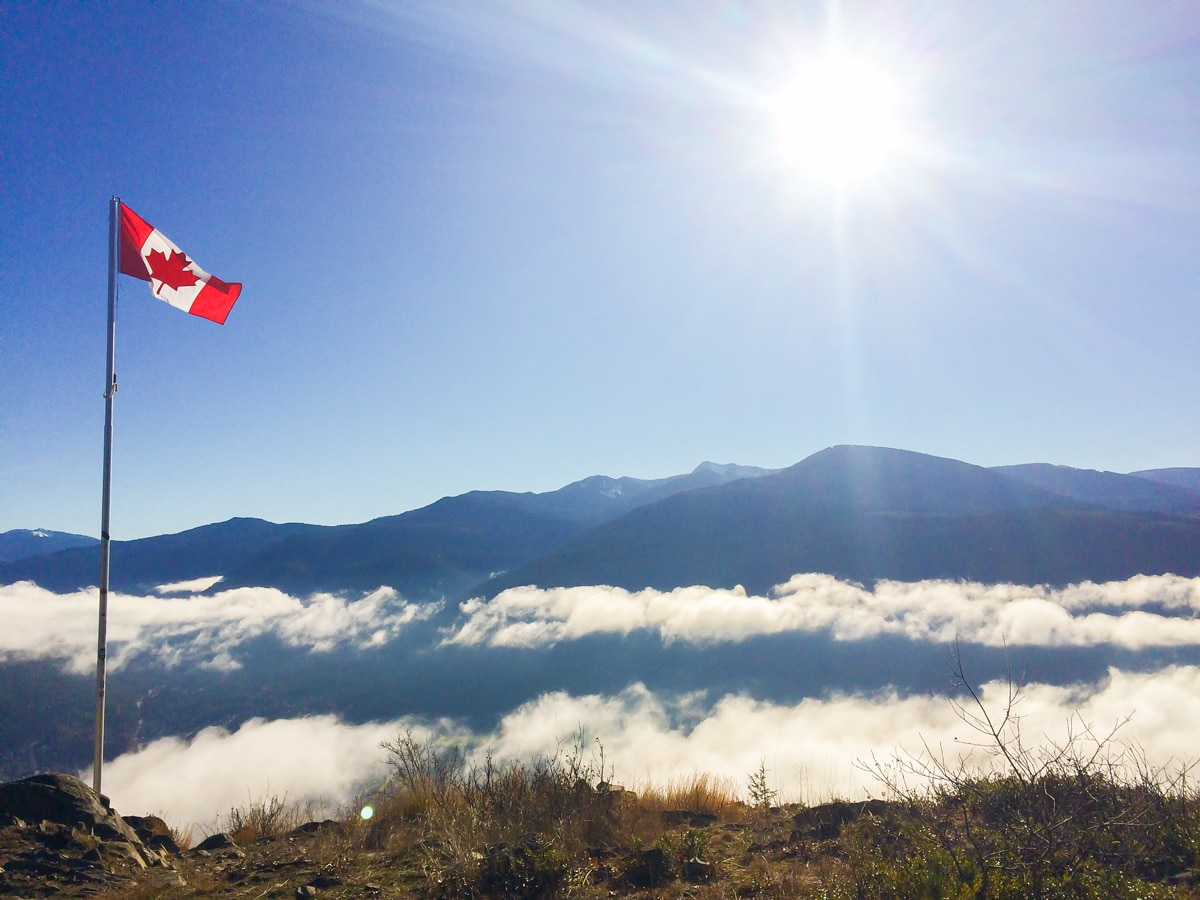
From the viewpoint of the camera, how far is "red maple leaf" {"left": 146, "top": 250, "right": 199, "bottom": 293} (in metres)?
9.95

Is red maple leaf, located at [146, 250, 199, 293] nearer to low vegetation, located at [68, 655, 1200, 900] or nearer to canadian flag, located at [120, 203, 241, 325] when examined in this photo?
canadian flag, located at [120, 203, 241, 325]

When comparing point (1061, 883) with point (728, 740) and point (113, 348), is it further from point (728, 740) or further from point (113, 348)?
point (728, 740)

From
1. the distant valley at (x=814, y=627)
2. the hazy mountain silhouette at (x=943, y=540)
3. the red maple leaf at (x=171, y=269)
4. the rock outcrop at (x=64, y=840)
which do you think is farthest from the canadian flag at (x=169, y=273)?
the hazy mountain silhouette at (x=943, y=540)

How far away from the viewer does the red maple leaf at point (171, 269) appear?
32.6ft

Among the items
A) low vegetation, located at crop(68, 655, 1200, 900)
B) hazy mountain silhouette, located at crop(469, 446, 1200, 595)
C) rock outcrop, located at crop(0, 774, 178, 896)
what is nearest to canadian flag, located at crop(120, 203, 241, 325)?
rock outcrop, located at crop(0, 774, 178, 896)

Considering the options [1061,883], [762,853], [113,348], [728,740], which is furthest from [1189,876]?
[728,740]

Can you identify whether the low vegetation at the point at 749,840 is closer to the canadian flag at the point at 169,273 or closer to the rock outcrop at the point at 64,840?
the rock outcrop at the point at 64,840

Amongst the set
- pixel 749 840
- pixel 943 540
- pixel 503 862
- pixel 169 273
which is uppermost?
pixel 169 273

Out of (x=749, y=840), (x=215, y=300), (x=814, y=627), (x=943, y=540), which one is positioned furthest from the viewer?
(x=943, y=540)

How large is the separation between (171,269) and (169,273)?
75mm

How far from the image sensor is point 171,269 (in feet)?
33.4

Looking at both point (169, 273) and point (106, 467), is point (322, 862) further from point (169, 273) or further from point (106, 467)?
point (169, 273)

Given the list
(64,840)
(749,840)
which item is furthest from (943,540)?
(64,840)

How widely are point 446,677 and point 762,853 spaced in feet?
635
